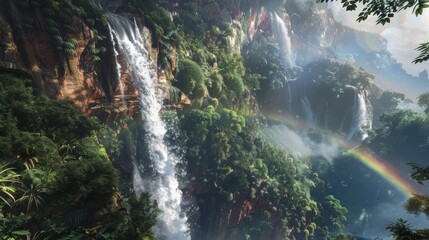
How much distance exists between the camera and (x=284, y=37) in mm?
61531

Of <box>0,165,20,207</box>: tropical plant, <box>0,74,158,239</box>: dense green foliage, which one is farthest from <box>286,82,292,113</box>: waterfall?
<box>0,165,20,207</box>: tropical plant

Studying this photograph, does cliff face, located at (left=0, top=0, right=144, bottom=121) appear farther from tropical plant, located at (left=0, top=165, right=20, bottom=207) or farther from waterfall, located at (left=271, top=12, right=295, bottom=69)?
waterfall, located at (left=271, top=12, right=295, bottom=69)

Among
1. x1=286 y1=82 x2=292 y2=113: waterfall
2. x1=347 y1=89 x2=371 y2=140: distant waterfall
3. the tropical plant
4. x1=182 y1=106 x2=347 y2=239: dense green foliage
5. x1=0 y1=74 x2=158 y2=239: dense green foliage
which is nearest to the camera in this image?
the tropical plant

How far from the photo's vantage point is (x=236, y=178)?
1138 inches

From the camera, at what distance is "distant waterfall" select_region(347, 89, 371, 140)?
55.7m

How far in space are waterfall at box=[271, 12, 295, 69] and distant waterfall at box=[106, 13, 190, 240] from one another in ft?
117

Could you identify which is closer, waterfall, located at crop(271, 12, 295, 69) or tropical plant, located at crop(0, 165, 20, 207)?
tropical plant, located at crop(0, 165, 20, 207)

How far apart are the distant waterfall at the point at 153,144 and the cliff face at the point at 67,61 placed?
1609 millimetres

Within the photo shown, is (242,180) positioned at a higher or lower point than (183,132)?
lower

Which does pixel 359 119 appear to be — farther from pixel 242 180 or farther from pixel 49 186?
pixel 49 186

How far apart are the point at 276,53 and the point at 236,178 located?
24944 mm

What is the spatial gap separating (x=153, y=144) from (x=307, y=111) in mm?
34986

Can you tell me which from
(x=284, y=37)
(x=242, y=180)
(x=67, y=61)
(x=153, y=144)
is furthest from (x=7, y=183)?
(x=284, y=37)

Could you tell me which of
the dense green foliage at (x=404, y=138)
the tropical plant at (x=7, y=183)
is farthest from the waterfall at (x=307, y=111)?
the tropical plant at (x=7, y=183)
